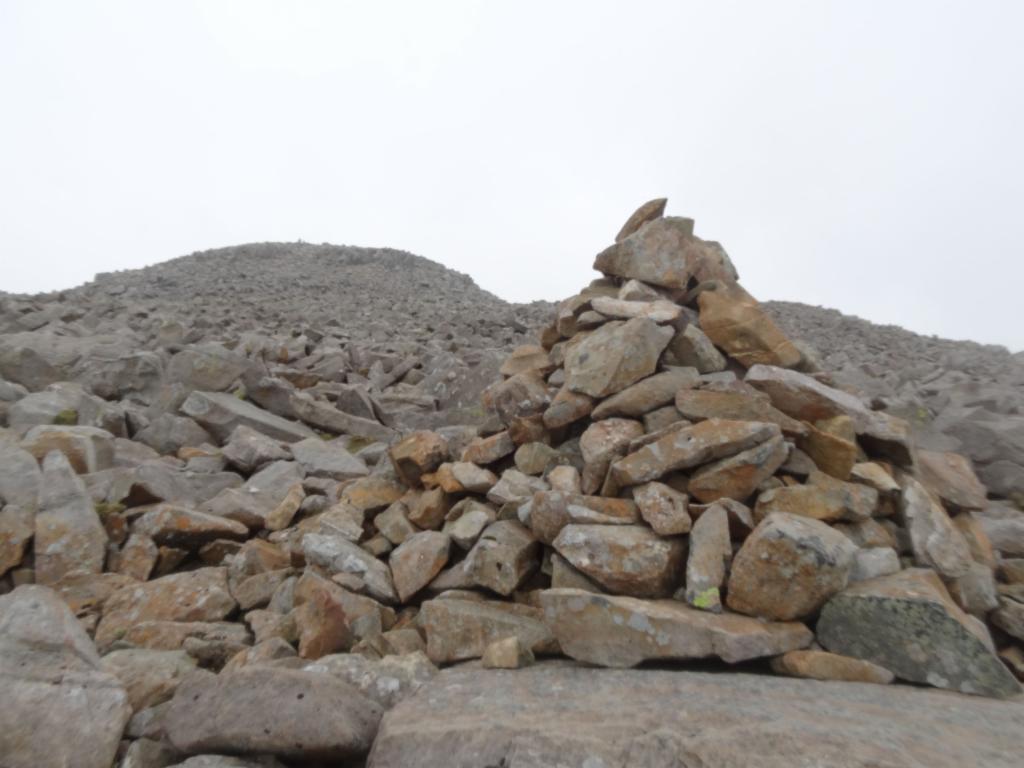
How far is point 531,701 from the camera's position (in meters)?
3.26

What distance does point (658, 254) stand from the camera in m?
6.59

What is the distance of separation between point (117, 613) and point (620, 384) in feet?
14.6

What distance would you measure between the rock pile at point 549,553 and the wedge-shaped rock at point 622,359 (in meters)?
0.03

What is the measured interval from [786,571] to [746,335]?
2735 millimetres

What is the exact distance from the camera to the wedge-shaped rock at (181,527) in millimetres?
6094

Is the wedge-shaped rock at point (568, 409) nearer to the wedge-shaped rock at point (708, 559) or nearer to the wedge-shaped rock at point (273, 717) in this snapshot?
the wedge-shaped rock at point (708, 559)

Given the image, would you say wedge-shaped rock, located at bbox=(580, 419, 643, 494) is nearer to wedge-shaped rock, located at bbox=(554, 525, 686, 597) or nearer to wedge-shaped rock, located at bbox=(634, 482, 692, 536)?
wedge-shaped rock, located at bbox=(634, 482, 692, 536)

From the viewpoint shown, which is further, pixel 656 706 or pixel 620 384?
pixel 620 384

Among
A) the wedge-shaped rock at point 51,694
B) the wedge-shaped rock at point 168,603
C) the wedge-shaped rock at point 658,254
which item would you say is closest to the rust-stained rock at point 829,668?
the wedge-shaped rock at point 51,694

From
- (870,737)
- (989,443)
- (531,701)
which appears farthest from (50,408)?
(989,443)

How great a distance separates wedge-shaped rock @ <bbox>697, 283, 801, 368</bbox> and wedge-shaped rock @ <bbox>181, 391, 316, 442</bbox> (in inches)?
271

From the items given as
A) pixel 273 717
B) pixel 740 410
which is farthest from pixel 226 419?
pixel 740 410

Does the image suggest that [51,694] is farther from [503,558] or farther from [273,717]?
[503,558]

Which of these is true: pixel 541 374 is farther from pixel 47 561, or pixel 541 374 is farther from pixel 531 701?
pixel 47 561
